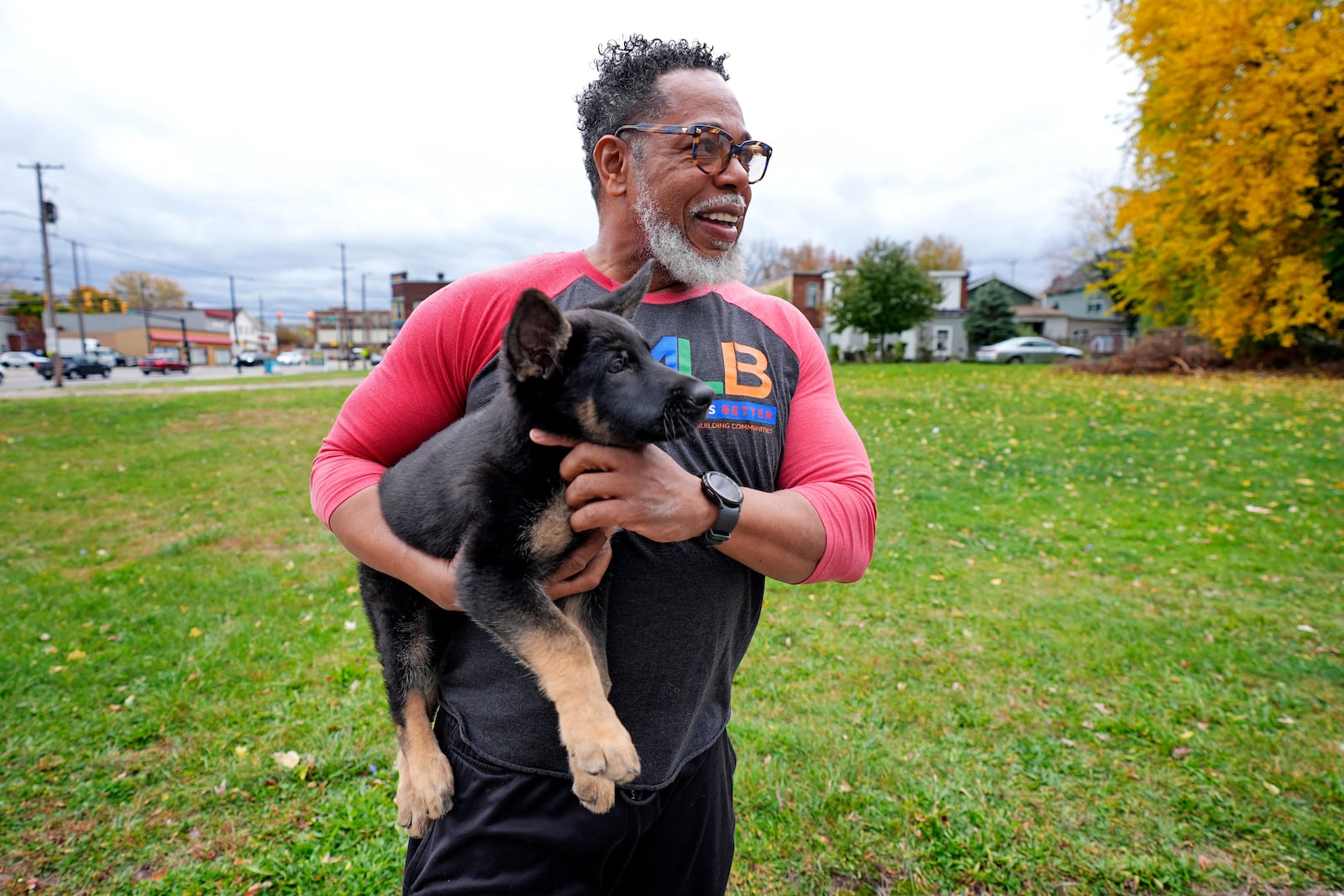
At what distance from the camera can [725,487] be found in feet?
6.75

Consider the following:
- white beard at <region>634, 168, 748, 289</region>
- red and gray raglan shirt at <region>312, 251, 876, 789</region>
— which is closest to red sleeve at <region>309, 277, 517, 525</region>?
red and gray raglan shirt at <region>312, 251, 876, 789</region>

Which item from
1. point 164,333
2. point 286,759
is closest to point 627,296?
point 286,759

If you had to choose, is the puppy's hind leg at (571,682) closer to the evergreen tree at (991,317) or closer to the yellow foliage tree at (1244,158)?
the yellow foliage tree at (1244,158)

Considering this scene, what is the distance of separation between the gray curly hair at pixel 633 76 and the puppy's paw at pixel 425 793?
2.20 meters

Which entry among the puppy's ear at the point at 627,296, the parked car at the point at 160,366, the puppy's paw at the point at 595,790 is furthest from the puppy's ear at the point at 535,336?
the parked car at the point at 160,366

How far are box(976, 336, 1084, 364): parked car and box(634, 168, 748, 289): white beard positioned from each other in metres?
54.4

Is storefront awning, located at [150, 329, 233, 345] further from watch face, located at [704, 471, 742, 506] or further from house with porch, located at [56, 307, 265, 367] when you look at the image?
watch face, located at [704, 471, 742, 506]

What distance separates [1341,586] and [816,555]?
9.68 metres

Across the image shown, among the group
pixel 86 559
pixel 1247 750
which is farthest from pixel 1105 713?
pixel 86 559

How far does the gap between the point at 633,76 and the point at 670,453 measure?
1473mm

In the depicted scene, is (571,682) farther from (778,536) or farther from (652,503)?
(778,536)

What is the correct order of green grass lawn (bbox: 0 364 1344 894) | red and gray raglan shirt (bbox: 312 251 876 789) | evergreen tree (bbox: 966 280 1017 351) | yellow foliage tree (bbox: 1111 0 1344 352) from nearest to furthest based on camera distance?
red and gray raglan shirt (bbox: 312 251 876 789)
green grass lawn (bbox: 0 364 1344 894)
yellow foliage tree (bbox: 1111 0 1344 352)
evergreen tree (bbox: 966 280 1017 351)

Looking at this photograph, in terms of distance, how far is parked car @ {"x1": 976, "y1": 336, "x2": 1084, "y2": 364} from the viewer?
52.5m

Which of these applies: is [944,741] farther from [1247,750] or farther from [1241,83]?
[1241,83]
